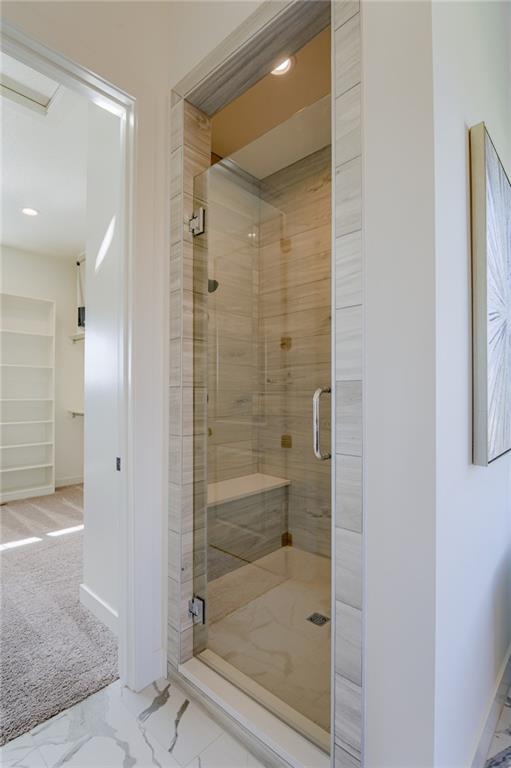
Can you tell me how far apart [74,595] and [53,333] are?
3.39 m

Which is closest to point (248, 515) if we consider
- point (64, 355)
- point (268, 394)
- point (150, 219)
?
point (268, 394)

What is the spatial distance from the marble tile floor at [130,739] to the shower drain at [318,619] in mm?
612

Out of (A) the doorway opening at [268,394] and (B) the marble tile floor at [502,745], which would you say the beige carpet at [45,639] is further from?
(B) the marble tile floor at [502,745]

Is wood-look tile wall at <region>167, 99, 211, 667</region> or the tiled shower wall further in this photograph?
wood-look tile wall at <region>167, 99, 211, 667</region>

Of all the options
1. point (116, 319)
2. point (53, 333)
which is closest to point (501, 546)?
point (116, 319)

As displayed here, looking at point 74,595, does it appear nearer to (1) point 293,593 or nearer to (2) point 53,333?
(1) point 293,593

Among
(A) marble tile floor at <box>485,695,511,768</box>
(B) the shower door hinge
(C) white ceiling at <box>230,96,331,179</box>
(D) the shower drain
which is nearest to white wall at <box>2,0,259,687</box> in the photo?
(B) the shower door hinge

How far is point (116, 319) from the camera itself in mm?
1886

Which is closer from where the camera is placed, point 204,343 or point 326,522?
point 204,343

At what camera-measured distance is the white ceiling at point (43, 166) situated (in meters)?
2.24

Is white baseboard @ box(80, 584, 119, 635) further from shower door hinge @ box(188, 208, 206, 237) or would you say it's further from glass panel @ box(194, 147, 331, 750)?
A: shower door hinge @ box(188, 208, 206, 237)

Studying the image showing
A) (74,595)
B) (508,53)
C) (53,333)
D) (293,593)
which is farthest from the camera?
(53,333)

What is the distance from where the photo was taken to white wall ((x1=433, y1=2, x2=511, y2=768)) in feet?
3.01

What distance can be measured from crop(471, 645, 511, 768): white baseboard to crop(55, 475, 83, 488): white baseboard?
15.8ft
